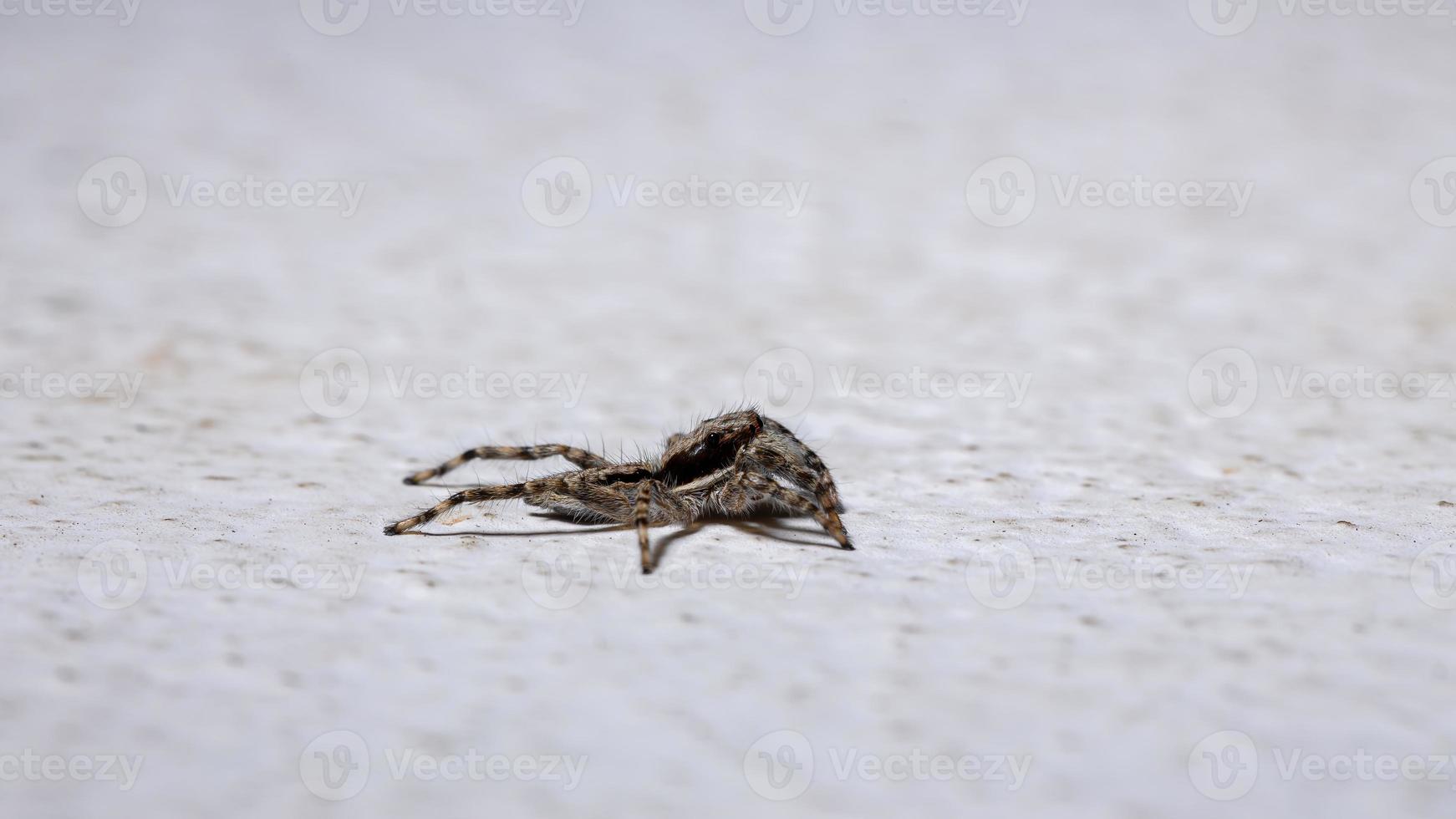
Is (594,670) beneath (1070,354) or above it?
beneath

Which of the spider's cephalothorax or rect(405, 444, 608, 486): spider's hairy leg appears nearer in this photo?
the spider's cephalothorax

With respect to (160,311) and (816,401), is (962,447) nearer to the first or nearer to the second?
(816,401)

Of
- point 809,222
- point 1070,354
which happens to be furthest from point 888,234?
point 1070,354

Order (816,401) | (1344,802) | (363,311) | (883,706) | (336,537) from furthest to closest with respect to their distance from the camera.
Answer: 1. (363,311)
2. (816,401)
3. (336,537)
4. (883,706)
5. (1344,802)

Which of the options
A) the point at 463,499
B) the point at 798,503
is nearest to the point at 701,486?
the point at 798,503

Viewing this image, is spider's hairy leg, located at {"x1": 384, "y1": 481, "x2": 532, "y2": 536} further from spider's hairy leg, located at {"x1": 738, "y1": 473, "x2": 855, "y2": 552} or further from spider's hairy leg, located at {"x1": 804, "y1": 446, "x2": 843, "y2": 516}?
spider's hairy leg, located at {"x1": 804, "y1": 446, "x2": 843, "y2": 516}

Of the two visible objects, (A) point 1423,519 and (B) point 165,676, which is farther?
(A) point 1423,519

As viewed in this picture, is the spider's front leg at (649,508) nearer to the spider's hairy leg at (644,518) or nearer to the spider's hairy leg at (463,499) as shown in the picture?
the spider's hairy leg at (644,518)

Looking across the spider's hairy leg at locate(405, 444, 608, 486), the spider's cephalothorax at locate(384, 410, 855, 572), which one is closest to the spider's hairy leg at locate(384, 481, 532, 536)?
the spider's cephalothorax at locate(384, 410, 855, 572)
